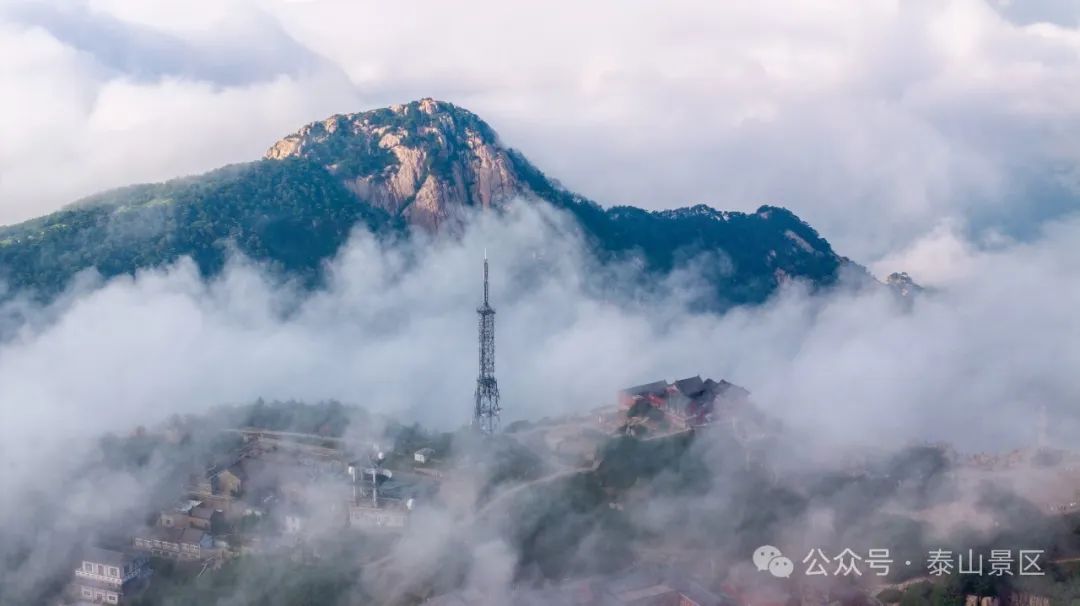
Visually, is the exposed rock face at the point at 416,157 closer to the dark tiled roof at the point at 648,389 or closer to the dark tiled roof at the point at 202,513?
the dark tiled roof at the point at 648,389

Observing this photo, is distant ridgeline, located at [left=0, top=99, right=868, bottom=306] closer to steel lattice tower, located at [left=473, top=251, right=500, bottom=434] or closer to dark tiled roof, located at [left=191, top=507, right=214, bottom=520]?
steel lattice tower, located at [left=473, top=251, right=500, bottom=434]

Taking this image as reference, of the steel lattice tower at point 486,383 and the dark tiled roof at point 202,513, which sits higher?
the steel lattice tower at point 486,383

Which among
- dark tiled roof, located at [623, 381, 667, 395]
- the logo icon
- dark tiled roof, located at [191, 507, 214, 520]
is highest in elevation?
dark tiled roof, located at [623, 381, 667, 395]

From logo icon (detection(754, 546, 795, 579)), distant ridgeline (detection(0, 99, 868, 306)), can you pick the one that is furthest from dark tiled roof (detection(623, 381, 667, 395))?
distant ridgeline (detection(0, 99, 868, 306))

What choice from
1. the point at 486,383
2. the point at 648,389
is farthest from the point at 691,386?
the point at 486,383

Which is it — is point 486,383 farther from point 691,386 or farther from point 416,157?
point 416,157

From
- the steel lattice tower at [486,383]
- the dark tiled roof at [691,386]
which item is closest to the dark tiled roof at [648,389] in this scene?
the dark tiled roof at [691,386]
